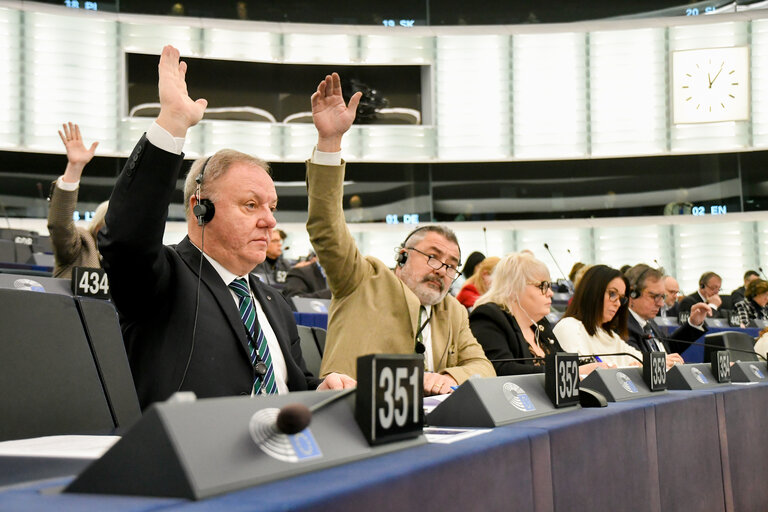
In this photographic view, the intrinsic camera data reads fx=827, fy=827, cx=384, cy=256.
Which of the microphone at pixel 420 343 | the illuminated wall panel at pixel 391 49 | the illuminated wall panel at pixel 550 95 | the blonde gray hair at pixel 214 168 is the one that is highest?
the illuminated wall panel at pixel 391 49

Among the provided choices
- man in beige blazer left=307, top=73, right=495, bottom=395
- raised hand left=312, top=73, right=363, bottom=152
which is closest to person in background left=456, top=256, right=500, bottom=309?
man in beige blazer left=307, top=73, right=495, bottom=395

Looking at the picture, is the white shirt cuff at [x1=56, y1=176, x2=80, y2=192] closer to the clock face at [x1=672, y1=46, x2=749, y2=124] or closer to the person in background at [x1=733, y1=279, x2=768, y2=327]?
the person in background at [x1=733, y1=279, x2=768, y2=327]

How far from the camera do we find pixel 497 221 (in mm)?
11305

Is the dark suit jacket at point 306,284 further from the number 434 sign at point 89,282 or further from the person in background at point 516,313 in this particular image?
the person in background at point 516,313

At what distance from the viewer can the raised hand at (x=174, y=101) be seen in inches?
58.0

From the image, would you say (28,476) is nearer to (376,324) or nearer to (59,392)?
(59,392)

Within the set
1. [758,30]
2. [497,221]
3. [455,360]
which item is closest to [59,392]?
[455,360]

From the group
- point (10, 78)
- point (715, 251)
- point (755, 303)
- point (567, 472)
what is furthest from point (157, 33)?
point (567, 472)

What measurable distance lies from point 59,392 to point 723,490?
1.58 m

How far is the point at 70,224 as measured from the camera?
146 inches

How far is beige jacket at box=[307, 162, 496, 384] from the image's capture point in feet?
7.50

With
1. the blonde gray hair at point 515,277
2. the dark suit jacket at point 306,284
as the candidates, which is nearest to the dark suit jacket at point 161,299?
the blonde gray hair at point 515,277

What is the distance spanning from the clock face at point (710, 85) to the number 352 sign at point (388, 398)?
10.7 m

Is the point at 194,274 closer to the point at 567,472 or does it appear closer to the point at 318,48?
the point at 567,472
